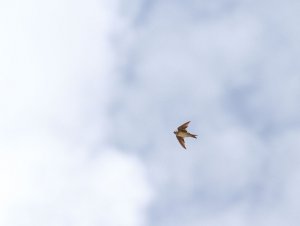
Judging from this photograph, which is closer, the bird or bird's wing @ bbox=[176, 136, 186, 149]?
the bird

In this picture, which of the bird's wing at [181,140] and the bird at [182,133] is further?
the bird's wing at [181,140]

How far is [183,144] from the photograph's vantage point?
145750 mm

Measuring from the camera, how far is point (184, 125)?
142 m

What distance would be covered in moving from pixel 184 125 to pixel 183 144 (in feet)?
17.7
